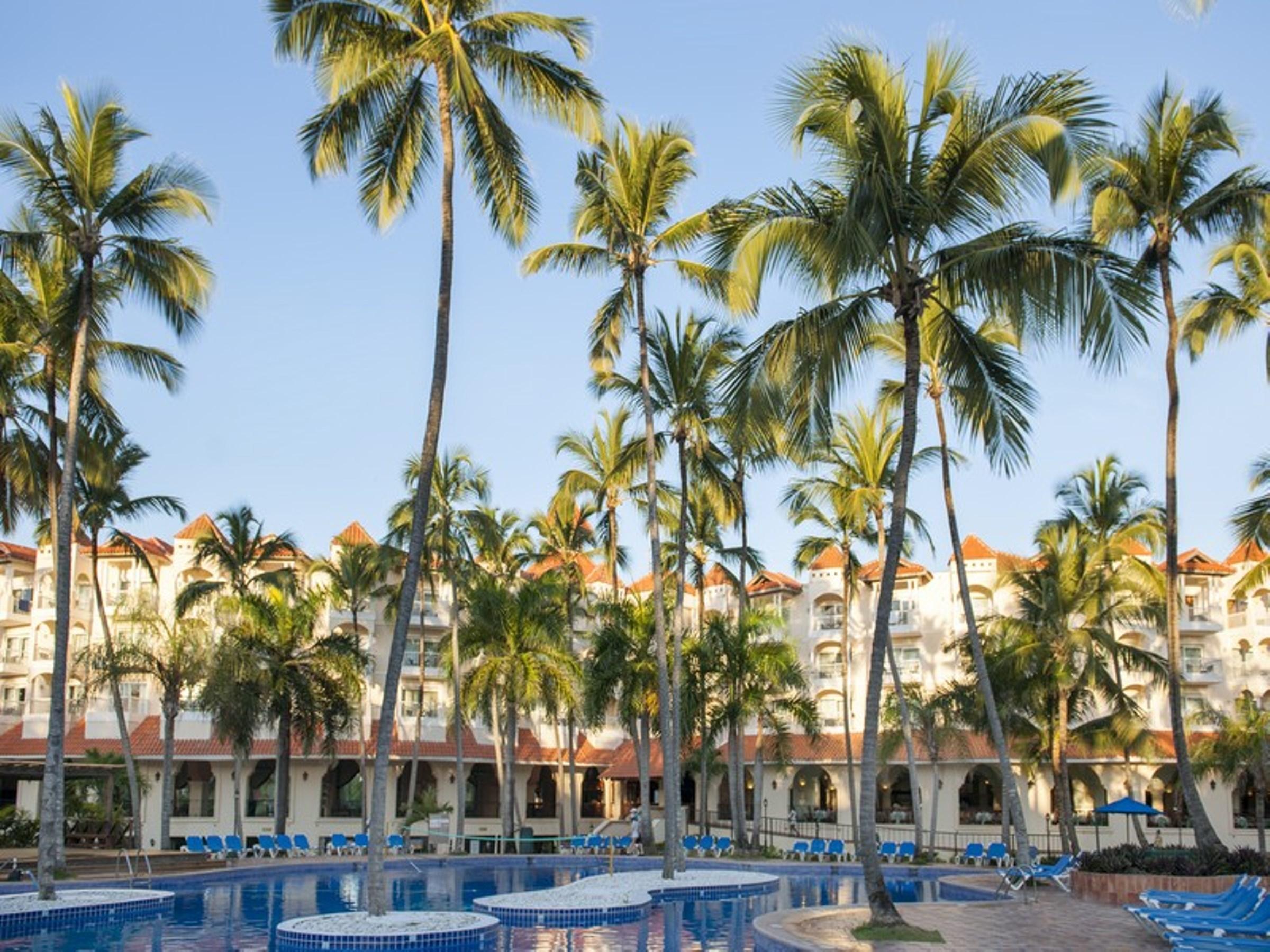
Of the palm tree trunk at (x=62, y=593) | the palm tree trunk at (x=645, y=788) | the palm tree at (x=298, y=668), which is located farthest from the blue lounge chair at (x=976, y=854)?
the palm tree trunk at (x=62, y=593)

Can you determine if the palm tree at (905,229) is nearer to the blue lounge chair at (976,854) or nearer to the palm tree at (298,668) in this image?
the blue lounge chair at (976,854)

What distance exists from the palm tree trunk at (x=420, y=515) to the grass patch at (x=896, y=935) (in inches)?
249

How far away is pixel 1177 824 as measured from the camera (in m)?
40.3

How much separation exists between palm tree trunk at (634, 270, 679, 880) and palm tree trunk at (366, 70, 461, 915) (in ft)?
24.5

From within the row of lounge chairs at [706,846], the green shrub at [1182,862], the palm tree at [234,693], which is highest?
the palm tree at [234,693]

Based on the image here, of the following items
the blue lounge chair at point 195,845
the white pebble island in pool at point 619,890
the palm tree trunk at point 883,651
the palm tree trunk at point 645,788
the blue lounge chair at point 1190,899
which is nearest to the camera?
the blue lounge chair at point 1190,899

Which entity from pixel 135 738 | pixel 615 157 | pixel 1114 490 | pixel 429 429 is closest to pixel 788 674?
pixel 1114 490

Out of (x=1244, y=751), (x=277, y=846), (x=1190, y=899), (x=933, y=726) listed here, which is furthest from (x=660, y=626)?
(x=1244, y=751)

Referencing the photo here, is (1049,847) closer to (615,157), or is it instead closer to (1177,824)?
(1177,824)

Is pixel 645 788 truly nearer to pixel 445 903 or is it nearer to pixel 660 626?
pixel 660 626

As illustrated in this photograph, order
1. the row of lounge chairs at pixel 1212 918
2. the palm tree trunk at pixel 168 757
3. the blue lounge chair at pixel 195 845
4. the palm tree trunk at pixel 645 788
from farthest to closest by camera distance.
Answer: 1. the palm tree trunk at pixel 645 788
2. the palm tree trunk at pixel 168 757
3. the blue lounge chair at pixel 195 845
4. the row of lounge chairs at pixel 1212 918

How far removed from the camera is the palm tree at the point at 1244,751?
113 feet

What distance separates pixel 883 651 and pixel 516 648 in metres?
19.2

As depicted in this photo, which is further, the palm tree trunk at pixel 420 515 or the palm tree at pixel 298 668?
the palm tree at pixel 298 668
